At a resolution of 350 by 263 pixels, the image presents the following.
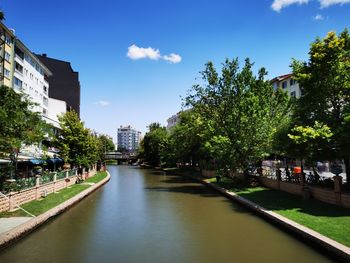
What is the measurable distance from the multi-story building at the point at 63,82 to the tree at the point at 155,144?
920 inches

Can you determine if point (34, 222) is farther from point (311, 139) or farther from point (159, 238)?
point (311, 139)

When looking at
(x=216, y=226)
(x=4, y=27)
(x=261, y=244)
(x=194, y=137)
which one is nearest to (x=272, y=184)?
(x=216, y=226)

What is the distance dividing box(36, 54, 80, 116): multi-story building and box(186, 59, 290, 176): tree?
60635 mm

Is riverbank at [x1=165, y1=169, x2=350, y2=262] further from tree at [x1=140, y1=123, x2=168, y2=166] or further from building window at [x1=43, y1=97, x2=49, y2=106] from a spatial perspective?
tree at [x1=140, y1=123, x2=168, y2=166]

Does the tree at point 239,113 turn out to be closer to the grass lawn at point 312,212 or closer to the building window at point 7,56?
the grass lawn at point 312,212

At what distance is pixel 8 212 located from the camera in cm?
2061

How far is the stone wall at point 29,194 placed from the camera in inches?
829

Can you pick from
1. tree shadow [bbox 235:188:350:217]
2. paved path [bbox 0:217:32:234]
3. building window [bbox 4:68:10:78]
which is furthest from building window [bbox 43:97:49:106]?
paved path [bbox 0:217:32:234]

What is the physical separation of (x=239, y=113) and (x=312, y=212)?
1817 centimetres

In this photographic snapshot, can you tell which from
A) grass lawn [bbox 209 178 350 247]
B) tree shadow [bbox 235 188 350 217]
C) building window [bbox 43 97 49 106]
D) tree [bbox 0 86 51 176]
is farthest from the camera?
building window [bbox 43 97 49 106]

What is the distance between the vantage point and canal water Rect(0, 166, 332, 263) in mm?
14320

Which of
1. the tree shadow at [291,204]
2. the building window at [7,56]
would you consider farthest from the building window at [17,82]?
the tree shadow at [291,204]

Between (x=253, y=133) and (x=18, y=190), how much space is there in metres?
22.0

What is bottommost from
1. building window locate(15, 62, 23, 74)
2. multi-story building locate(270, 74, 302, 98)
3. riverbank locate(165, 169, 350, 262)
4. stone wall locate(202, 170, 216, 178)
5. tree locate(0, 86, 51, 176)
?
riverbank locate(165, 169, 350, 262)
